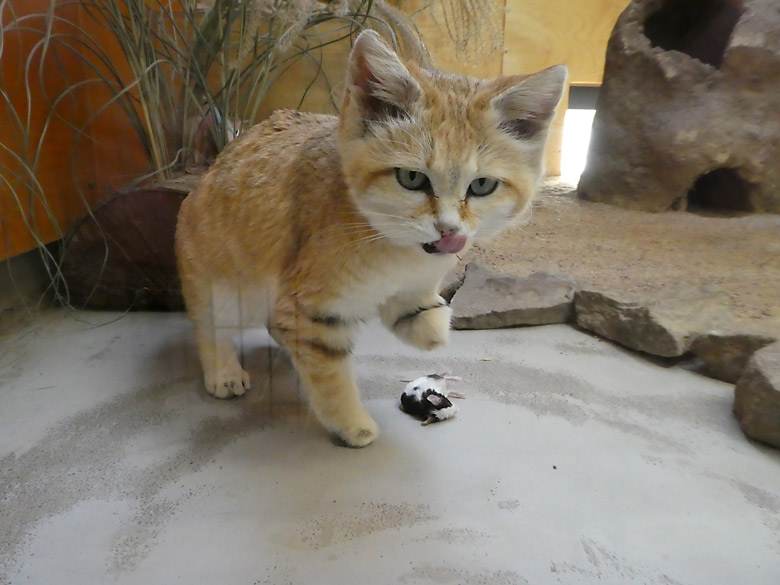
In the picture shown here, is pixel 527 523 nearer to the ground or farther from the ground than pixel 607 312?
nearer to the ground

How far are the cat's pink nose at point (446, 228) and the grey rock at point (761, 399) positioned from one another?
3.62 ft

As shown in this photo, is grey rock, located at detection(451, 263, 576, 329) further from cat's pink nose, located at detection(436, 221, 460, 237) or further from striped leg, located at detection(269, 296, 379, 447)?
cat's pink nose, located at detection(436, 221, 460, 237)

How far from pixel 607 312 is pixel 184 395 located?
5.55ft

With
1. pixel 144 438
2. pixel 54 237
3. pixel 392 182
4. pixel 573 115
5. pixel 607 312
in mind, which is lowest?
pixel 144 438

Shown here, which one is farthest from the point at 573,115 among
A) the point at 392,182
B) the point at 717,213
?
the point at 392,182

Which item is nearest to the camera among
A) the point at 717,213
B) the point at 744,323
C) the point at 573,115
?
the point at 744,323

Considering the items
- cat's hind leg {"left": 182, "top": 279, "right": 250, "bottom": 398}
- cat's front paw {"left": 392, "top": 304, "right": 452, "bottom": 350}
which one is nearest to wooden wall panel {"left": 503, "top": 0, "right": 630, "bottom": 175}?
cat's front paw {"left": 392, "top": 304, "right": 452, "bottom": 350}

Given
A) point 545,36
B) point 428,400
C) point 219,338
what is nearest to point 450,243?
point 428,400

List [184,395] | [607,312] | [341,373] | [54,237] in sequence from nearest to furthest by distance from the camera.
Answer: [341,373], [184,395], [607,312], [54,237]

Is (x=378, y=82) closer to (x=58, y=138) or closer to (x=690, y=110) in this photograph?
(x=58, y=138)

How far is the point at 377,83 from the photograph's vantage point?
4.64 ft

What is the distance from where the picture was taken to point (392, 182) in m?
1.41

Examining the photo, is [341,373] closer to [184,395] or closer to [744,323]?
[184,395]

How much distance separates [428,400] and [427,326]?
239 mm
